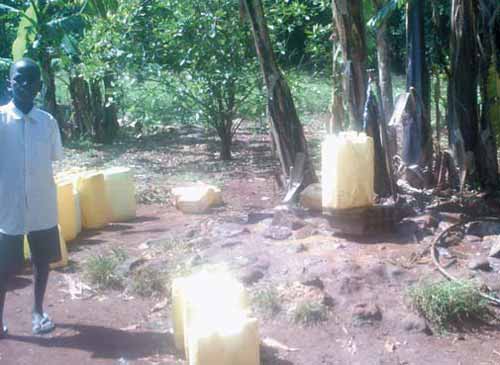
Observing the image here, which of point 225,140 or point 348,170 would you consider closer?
point 348,170

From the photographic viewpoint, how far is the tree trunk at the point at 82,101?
14031 mm

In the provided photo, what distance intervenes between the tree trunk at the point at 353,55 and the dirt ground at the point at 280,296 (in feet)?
3.61

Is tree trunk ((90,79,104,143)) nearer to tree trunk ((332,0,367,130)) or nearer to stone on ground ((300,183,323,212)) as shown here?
stone on ground ((300,183,323,212))

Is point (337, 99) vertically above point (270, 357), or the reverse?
point (337, 99)

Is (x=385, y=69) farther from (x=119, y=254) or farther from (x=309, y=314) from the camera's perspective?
(x=309, y=314)

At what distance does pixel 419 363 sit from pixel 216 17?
263 inches

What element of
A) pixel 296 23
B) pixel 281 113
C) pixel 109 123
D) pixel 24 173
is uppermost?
pixel 296 23

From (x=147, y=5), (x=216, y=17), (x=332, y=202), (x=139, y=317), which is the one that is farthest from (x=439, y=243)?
(x=147, y=5)

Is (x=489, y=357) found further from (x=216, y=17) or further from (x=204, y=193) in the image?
(x=216, y=17)

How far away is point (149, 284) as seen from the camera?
5809mm

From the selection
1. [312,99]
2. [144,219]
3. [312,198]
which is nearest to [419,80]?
[312,198]

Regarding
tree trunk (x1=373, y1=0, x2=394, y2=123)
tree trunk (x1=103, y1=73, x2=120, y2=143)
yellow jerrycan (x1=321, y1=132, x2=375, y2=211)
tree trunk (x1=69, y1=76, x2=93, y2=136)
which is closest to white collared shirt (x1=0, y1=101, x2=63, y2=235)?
yellow jerrycan (x1=321, y1=132, x2=375, y2=211)

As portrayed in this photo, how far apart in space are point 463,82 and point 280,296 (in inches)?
134

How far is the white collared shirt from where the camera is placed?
15.9 ft
